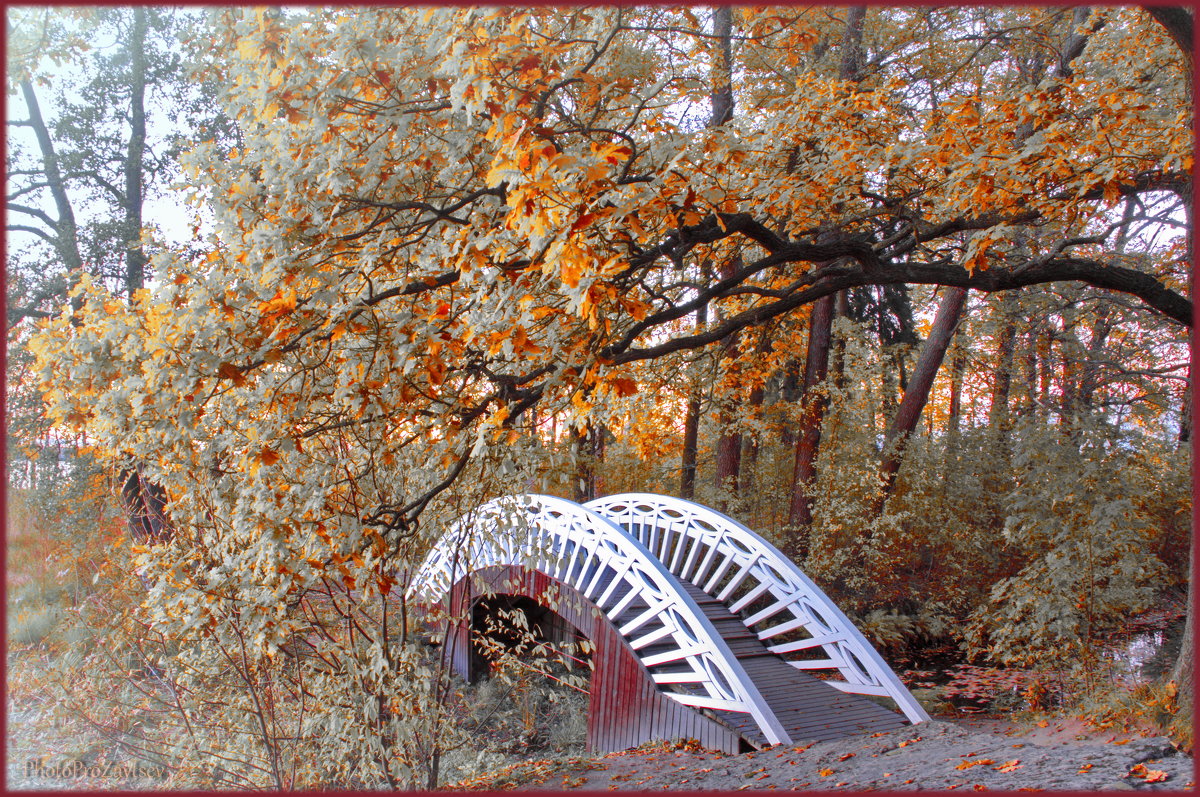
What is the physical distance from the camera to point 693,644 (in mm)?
7520

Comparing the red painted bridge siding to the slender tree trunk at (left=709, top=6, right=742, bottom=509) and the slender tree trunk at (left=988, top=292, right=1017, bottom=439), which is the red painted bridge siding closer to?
the slender tree trunk at (left=709, top=6, right=742, bottom=509)

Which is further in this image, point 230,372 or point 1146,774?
point 1146,774

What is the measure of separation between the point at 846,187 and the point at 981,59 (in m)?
4.81

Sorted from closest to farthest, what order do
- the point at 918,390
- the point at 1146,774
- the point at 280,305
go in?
1. the point at 280,305
2. the point at 1146,774
3. the point at 918,390

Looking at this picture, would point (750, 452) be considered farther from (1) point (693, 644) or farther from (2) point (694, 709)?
(2) point (694, 709)

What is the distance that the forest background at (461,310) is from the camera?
135 inches

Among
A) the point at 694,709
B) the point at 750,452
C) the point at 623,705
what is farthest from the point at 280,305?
the point at 750,452

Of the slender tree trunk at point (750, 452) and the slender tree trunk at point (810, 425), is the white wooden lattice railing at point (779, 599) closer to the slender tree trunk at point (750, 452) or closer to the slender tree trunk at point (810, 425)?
the slender tree trunk at point (810, 425)

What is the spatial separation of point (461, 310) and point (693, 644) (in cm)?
484

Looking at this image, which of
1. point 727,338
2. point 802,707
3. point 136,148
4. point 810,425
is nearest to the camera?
point 802,707

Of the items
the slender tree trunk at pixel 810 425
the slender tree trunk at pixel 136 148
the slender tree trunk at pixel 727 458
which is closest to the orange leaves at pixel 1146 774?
the slender tree trunk at pixel 810 425

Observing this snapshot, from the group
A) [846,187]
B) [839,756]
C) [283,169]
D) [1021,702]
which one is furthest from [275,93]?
[1021,702]

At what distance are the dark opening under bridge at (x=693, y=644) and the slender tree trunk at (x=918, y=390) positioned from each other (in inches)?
121

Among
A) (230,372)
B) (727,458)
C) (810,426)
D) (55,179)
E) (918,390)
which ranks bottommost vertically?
(727,458)
